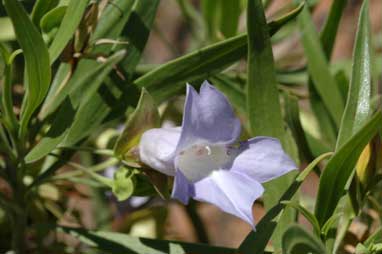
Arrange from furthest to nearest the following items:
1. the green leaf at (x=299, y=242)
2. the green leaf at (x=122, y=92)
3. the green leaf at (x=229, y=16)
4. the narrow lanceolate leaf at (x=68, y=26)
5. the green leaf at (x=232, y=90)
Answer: the green leaf at (x=229, y=16)
the green leaf at (x=232, y=90)
the green leaf at (x=122, y=92)
the narrow lanceolate leaf at (x=68, y=26)
the green leaf at (x=299, y=242)

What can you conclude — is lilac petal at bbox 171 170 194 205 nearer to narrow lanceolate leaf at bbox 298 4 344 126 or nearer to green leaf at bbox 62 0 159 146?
green leaf at bbox 62 0 159 146

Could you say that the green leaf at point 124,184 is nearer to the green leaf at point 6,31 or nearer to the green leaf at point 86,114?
the green leaf at point 86,114

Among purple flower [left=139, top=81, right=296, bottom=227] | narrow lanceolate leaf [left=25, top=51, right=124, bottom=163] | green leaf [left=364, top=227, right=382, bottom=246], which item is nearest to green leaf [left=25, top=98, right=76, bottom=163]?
narrow lanceolate leaf [left=25, top=51, right=124, bottom=163]

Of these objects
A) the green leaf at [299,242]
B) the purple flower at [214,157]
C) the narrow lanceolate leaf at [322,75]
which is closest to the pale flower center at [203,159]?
the purple flower at [214,157]

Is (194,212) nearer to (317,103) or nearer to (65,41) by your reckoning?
(317,103)

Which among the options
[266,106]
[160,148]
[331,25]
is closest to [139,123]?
[160,148]

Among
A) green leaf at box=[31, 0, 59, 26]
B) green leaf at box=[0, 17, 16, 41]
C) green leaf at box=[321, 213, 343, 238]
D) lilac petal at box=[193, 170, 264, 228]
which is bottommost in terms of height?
green leaf at box=[321, 213, 343, 238]

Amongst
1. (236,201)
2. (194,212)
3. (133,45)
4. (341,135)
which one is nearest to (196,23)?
(194,212)
